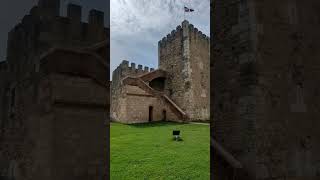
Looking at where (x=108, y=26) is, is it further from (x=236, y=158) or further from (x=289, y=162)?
(x=289, y=162)

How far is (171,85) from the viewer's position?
27.9m

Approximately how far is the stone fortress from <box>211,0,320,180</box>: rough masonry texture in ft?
61.6

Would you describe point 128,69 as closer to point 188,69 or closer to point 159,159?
point 188,69

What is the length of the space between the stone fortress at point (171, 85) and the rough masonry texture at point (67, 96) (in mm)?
18484

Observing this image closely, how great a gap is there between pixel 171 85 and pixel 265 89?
77.8 ft

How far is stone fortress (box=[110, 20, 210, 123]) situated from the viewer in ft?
77.4

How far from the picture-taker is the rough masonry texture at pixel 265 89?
13.5 feet

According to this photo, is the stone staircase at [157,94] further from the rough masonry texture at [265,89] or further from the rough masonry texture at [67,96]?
the rough masonry texture at [265,89]

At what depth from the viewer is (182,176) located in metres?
7.50

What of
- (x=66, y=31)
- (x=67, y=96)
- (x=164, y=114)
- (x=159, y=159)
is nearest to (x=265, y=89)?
(x=67, y=96)

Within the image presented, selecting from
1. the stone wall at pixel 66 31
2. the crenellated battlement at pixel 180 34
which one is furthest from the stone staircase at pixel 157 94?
the stone wall at pixel 66 31

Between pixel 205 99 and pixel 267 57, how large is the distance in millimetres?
22853

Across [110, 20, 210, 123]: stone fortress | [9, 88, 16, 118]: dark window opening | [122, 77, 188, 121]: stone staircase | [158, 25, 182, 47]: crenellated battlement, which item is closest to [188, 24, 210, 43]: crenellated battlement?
[110, 20, 210, 123]: stone fortress

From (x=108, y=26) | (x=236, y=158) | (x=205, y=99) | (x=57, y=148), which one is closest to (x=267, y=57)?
(x=236, y=158)
